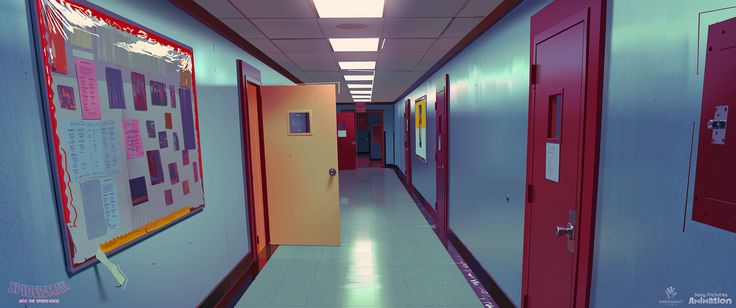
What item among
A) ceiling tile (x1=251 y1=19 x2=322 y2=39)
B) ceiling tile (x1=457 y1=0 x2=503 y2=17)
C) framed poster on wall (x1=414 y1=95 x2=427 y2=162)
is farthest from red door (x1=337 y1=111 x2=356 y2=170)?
ceiling tile (x1=457 y1=0 x2=503 y2=17)

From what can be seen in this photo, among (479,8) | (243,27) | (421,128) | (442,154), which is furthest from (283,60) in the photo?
(421,128)

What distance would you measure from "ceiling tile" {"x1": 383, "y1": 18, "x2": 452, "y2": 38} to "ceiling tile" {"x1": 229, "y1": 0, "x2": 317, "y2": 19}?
2.32ft

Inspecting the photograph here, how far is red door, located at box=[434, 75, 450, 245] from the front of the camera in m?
4.03

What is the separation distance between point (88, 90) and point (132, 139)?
32 cm

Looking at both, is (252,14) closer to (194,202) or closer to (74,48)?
(74,48)

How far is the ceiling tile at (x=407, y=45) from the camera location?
3256 mm

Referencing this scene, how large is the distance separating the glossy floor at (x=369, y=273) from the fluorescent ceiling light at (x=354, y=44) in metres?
2.39

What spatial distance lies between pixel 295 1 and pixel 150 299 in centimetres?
208

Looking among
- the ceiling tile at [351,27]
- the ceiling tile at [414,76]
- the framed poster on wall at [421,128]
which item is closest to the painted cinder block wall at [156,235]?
the ceiling tile at [351,27]

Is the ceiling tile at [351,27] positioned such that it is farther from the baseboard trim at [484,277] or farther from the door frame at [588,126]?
the baseboard trim at [484,277]

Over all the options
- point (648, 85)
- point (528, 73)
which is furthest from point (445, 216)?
point (648, 85)

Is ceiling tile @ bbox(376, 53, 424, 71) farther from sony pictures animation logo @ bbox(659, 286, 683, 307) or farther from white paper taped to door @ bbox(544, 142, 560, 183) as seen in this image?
sony pictures animation logo @ bbox(659, 286, 683, 307)

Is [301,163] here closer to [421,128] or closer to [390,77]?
[390,77]

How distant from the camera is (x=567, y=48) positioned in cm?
158
